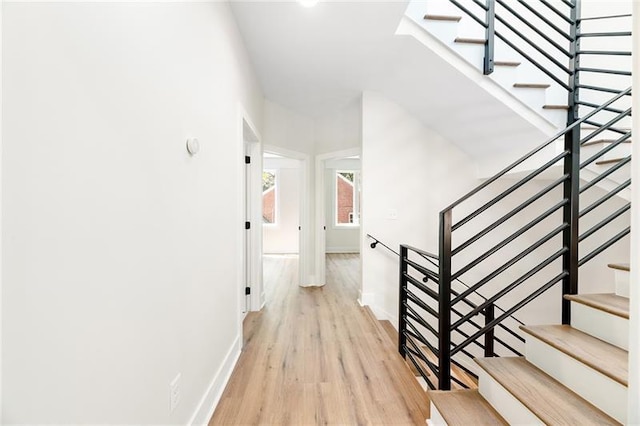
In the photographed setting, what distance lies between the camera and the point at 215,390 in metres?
1.68

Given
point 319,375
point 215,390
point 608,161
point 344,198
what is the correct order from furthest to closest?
point 344,198
point 608,161
point 319,375
point 215,390

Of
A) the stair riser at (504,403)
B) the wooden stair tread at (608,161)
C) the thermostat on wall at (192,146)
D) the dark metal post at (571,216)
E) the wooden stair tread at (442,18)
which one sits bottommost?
the stair riser at (504,403)

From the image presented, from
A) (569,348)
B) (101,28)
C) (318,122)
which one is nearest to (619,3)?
(318,122)

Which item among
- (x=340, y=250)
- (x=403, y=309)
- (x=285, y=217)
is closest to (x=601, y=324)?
(x=403, y=309)

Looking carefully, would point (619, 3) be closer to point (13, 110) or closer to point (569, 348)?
point (569, 348)

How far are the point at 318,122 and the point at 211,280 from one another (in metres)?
3.23

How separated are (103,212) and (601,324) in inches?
86.4

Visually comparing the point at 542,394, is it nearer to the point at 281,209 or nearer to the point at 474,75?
the point at 474,75

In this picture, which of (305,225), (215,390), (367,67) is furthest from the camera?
(305,225)

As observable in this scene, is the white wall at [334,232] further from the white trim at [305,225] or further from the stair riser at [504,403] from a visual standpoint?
the stair riser at [504,403]

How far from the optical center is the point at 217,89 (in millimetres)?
1748

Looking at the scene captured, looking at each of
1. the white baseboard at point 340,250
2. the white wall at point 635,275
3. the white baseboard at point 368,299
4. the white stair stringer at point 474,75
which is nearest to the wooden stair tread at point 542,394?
the white wall at point 635,275

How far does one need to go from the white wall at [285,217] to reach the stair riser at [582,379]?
20.5 ft

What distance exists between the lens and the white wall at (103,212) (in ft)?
1.86
